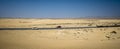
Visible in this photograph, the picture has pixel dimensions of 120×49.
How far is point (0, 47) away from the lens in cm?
511

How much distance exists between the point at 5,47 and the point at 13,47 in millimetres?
267

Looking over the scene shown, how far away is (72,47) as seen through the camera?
17.7ft

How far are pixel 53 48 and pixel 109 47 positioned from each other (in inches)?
79.2

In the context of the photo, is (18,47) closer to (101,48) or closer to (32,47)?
(32,47)

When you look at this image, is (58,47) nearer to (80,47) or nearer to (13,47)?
(80,47)

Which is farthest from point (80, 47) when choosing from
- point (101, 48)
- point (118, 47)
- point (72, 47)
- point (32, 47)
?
point (32, 47)

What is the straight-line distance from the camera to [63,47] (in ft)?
17.8

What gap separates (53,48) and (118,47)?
232cm

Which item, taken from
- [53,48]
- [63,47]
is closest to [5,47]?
[53,48]

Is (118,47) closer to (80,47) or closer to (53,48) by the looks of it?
(80,47)

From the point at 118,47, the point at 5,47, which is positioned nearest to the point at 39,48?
the point at 5,47

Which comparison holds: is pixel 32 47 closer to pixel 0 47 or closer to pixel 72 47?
pixel 0 47

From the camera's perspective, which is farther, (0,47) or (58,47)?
(58,47)

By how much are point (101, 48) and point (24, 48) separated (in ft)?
8.79
